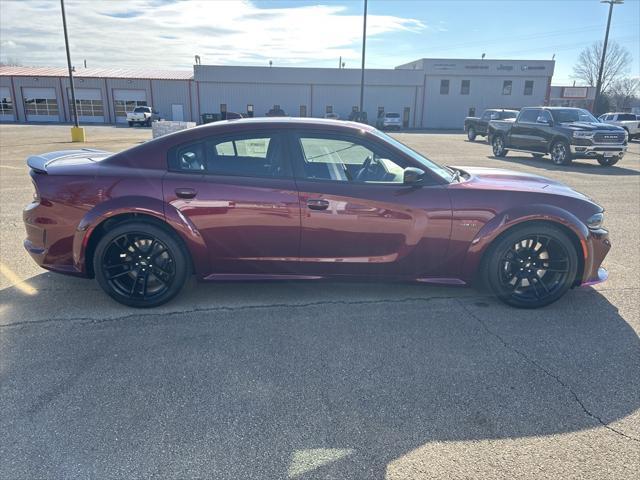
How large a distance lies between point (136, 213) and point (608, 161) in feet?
54.0

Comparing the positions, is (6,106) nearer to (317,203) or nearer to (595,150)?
(595,150)

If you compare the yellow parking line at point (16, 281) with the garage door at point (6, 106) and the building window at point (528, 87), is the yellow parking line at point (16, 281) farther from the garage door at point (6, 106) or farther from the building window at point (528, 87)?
the building window at point (528, 87)

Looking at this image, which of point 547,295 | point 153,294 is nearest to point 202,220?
point 153,294

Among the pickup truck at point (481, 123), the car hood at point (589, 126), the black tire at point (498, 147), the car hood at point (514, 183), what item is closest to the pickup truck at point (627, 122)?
the pickup truck at point (481, 123)

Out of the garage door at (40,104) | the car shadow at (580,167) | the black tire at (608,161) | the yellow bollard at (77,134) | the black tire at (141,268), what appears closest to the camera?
the black tire at (141,268)

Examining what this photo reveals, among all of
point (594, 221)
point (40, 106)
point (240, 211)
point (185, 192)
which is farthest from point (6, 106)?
point (594, 221)

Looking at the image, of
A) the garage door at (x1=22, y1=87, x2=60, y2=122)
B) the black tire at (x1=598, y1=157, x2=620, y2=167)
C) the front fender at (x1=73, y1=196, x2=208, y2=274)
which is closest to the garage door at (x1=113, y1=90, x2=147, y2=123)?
the garage door at (x1=22, y1=87, x2=60, y2=122)

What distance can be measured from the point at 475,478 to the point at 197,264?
105 inches

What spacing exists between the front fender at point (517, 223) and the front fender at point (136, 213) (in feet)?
7.54

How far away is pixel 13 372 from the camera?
3.01 m

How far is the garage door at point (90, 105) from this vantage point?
47.6m

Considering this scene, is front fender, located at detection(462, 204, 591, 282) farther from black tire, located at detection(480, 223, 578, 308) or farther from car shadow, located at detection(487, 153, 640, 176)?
car shadow, located at detection(487, 153, 640, 176)

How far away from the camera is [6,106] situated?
4841 centimetres

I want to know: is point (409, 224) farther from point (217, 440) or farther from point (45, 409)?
point (45, 409)
